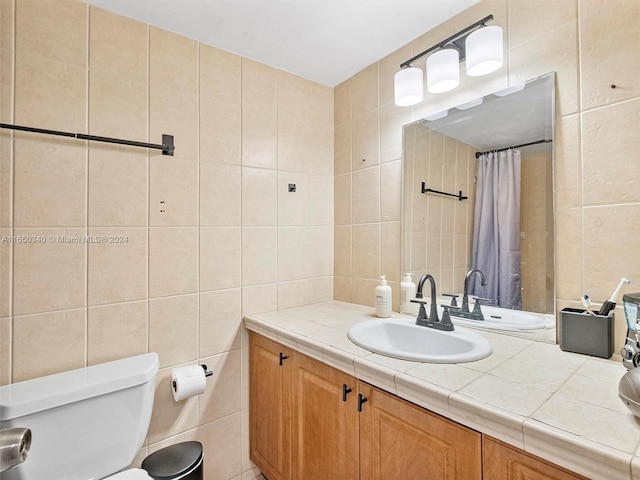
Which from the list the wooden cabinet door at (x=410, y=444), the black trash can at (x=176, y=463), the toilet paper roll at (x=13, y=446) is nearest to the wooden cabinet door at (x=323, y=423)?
the wooden cabinet door at (x=410, y=444)

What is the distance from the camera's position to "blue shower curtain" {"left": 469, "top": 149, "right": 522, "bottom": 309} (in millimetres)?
1207

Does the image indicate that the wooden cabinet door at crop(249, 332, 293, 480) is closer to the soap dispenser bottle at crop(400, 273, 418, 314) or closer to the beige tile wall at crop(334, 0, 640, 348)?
the soap dispenser bottle at crop(400, 273, 418, 314)

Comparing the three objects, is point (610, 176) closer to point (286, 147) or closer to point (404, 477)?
point (404, 477)

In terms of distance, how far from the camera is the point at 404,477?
885 millimetres

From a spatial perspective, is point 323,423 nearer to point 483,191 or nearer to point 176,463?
point 176,463

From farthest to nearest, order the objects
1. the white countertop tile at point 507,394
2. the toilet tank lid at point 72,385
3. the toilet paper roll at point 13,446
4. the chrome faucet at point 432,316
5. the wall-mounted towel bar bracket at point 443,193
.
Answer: the wall-mounted towel bar bracket at point 443,193
the chrome faucet at point 432,316
the toilet tank lid at point 72,385
the white countertop tile at point 507,394
the toilet paper roll at point 13,446

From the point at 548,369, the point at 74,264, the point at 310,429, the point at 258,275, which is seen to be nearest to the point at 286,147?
the point at 258,275

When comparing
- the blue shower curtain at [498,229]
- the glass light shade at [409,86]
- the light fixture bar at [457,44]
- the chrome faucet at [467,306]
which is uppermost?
the light fixture bar at [457,44]

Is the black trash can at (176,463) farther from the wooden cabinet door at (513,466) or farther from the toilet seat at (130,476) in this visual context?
the wooden cabinet door at (513,466)

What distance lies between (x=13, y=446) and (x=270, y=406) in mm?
1118

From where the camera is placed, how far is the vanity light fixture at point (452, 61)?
46.0 inches

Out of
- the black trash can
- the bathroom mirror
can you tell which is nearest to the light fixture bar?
the bathroom mirror

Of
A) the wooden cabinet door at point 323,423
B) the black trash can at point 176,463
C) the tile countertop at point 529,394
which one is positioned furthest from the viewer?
the black trash can at point 176,463

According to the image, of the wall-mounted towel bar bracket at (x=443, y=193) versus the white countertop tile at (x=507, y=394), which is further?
the wall-mounted towel bar bracket at (x=443, y=193)
